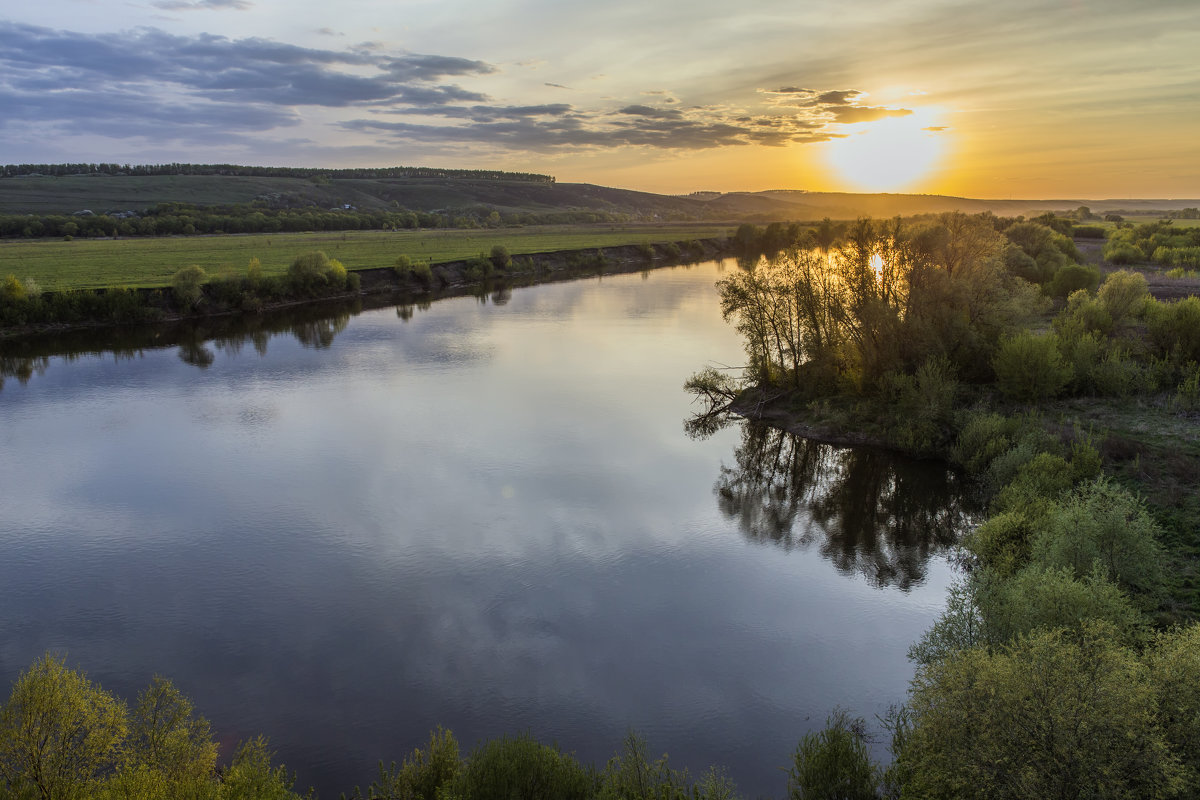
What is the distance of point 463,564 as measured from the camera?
17203mm

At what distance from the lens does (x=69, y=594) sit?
1592 cm

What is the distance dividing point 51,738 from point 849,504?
19.1 m

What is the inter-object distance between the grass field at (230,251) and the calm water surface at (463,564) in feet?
89.5

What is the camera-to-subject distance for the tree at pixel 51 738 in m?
7.91

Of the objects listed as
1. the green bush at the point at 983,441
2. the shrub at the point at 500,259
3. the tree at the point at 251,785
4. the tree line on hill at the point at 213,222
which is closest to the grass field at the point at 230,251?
the shrub at the point at 500,259

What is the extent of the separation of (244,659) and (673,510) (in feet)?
37.4

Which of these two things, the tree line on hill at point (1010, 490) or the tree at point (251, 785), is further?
the tree at point (251, 785)

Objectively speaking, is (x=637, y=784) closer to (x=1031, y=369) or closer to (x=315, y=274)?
(x=1031, y=369)

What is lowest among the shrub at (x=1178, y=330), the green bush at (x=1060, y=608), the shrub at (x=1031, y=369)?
the green bush at (x=1060, y=608)

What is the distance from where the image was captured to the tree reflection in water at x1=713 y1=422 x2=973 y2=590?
18.5 meters

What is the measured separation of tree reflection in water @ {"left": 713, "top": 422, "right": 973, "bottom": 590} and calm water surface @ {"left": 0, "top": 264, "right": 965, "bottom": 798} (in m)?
0.10

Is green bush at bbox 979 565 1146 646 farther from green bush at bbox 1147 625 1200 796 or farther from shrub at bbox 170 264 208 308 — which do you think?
shrub at bbox 170 264 208 308

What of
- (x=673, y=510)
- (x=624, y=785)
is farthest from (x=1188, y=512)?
(x=624, y=785)

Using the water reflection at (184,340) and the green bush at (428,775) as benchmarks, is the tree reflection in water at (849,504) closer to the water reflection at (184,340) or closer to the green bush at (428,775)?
the green bush at (428,775)
